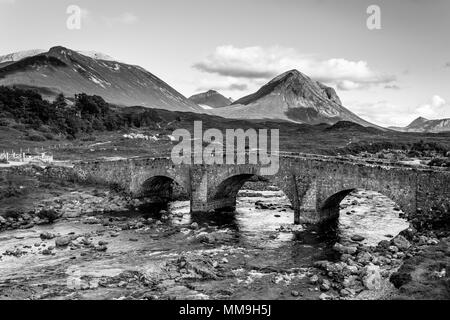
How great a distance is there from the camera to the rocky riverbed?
1002 inches

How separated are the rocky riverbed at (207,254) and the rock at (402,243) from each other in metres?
0.07

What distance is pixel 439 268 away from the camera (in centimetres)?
2522

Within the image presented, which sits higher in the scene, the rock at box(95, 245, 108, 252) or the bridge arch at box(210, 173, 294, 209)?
the bridge arch at box(210, 173, 294, 209)

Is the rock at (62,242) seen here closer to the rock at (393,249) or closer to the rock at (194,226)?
the rock at (194,226)

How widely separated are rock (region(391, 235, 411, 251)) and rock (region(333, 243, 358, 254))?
2.67m

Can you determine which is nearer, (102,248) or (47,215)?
(102,248)

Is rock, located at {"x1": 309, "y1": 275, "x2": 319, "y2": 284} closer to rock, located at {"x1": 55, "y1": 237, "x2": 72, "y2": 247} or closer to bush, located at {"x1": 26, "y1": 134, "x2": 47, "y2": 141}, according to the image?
rock, located at {"x1": 55, "y1": 237, "x2": 72, "y2": 247}

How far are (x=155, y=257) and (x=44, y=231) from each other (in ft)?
41.3

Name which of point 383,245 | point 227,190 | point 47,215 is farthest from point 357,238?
point 47,215

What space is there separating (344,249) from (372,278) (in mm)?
7275

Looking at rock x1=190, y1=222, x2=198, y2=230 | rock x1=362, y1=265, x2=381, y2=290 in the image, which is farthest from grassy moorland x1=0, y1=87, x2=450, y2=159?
rock x1=362, y1=265, x2=381, y2=290

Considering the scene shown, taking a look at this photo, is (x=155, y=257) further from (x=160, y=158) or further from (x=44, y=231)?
(x=160, y=158)

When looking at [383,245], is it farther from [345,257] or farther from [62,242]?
[62,242]

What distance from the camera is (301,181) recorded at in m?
41.4
